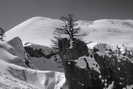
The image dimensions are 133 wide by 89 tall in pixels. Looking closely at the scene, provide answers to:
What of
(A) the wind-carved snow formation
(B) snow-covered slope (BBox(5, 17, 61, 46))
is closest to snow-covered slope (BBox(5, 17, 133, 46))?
(B) snow-covered slope (BBox(5, 17, 61, 46))

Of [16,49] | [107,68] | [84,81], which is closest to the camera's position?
[84,81]

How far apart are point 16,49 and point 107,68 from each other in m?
15.0

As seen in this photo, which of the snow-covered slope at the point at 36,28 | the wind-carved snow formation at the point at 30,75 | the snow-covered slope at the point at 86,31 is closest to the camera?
the wind-carved snow formation at the point at 30,75

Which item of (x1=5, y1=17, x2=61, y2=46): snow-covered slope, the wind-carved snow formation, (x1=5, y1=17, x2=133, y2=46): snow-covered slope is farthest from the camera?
(x1=5, y1=17, x2=133, y2=46): snow-covered slope

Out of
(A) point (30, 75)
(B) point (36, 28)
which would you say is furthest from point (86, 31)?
(A) point (30, 75)

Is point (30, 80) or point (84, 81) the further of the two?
point (30, 80)

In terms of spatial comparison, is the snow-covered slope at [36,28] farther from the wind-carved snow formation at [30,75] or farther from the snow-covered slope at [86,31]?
the wind-carved snow formation at [30,75]

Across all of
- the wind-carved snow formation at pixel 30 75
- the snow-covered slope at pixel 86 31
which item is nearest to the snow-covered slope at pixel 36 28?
the snow-covered slope at pixel 86 31

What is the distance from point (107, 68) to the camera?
22.2 metres

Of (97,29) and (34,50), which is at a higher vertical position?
(34,50)

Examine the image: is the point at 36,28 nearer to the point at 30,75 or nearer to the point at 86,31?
the point at 86,31

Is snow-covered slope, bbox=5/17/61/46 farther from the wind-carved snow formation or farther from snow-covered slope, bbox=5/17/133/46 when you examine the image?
the wind-carved snow formation

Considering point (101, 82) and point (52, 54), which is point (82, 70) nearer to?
point (101, 82)

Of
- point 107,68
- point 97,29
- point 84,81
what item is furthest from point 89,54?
point 97,29
